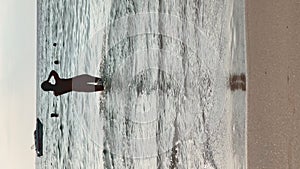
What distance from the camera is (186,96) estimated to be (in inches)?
20.2

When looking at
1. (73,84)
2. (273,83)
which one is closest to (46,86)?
(73,84)

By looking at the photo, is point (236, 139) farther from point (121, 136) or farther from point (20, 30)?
point (20, 30)

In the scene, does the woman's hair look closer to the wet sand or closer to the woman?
the woman

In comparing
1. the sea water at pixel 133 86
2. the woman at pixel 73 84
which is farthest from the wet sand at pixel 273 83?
the woman at pixel 73 84

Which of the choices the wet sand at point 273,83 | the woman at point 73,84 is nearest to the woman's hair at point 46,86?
the woman at point 73,84

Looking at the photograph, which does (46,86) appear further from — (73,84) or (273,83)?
(273,83)

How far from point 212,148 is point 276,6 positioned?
20 centimetres

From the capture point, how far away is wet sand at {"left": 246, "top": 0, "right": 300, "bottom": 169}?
1.84 ft

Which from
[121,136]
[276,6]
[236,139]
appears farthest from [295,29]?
[121,136]

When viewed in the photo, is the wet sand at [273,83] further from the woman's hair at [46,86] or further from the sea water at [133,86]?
the woman's hair at [46,86]

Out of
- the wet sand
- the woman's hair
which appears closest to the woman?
the woman's hair

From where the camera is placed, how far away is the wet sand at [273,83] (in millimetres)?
560

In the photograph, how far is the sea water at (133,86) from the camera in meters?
0.48

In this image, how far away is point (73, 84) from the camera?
49 centimetres
